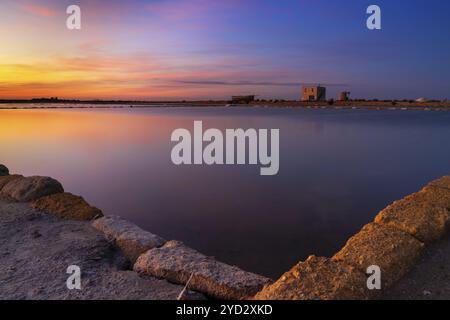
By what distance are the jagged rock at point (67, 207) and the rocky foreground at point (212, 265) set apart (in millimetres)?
620

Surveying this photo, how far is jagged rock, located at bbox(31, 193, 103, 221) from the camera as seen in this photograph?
6.58 m

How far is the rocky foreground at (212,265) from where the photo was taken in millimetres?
3611

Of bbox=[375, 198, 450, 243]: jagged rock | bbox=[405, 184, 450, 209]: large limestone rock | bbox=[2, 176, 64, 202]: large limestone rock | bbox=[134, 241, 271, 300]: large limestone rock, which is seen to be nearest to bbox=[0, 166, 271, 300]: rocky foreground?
bbox=[134, 241, 271, 300]: large limestone rock

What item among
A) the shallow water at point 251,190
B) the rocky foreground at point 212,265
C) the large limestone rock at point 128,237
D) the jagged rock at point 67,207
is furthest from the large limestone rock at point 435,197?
the jagged rock at point 67,207

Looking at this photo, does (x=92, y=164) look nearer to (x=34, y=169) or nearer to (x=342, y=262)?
(x=34, y=169)

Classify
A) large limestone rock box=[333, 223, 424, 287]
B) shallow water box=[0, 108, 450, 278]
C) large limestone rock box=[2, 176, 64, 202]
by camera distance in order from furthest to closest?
1. large limestone rock box=[2, 176, 64, 202]
2. shallow water box=[0, 108, 450, 278]
3. large limestone rock box=[333, 223, 424, 287]

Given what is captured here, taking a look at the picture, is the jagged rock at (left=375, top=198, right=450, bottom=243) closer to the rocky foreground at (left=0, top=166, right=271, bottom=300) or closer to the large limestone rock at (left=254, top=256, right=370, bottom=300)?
the large limestone rock at (left=254, top=256, right=370, bottom=300)

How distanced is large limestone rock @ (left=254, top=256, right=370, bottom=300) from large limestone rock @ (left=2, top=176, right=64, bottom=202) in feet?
18.9

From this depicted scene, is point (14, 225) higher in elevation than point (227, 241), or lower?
higher

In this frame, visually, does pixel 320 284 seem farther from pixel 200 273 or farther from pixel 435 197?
pixel 435 197

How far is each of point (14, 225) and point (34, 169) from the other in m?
9.79

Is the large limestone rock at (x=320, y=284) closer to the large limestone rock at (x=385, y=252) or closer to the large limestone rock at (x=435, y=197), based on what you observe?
the large limestone rock at (x=385, y=252)
